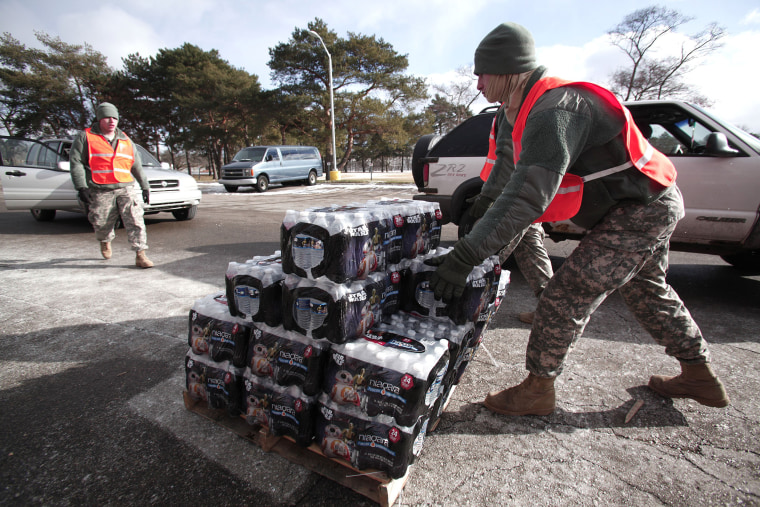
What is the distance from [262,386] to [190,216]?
8123 mm

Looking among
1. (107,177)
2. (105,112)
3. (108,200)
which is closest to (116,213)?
(108,200)

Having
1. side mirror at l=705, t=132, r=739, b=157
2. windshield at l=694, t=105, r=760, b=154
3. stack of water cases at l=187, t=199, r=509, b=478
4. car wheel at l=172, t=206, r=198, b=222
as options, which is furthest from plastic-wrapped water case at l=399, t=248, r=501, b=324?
car wheel at l=172, t=206, r=198, b=222

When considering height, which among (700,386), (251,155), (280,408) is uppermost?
(251,155)

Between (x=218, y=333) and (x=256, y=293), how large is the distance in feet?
1.11

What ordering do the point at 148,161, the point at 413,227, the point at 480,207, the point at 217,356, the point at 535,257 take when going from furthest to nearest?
the point at 148,161, the point at 535,257, the point at 480,207, the point at 413,227, the point at 217,356

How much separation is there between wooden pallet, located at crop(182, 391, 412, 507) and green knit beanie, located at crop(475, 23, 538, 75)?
1.92 metres

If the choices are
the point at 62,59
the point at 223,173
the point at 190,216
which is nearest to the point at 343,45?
the point at 223,173

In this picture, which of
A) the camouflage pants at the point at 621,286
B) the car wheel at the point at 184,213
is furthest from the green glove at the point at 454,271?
the car wheel at the point at 184,213

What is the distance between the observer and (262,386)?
1.78 meters

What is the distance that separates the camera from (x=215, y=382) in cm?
189

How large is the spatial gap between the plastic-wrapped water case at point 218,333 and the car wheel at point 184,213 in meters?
7.57

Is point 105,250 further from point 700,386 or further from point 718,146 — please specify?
point 718,146

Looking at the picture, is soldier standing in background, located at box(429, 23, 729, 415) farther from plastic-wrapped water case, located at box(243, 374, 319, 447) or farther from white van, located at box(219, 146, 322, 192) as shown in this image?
white van, located at box(219, 146, 322, 192)

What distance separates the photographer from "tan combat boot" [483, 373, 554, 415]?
203cm
